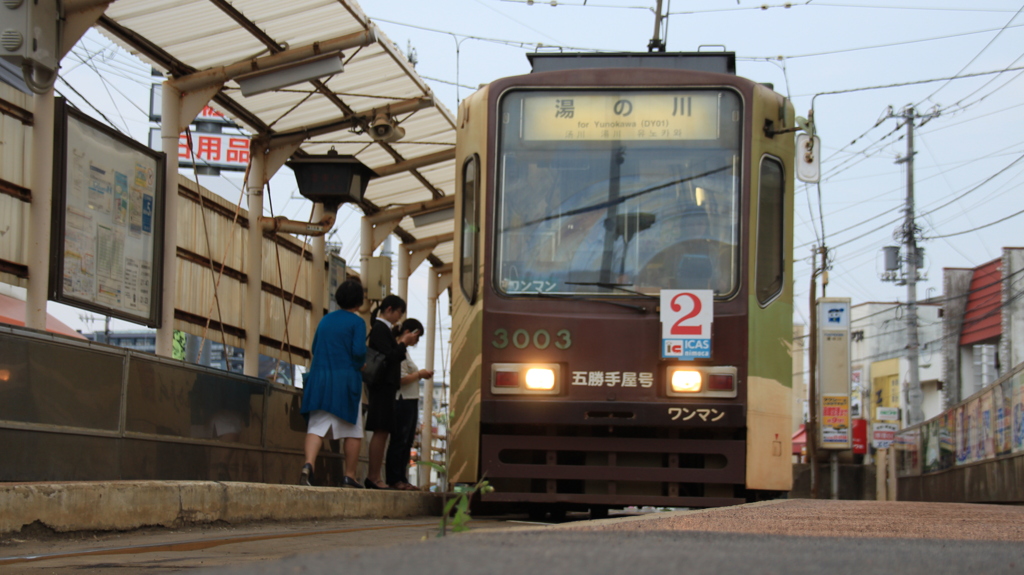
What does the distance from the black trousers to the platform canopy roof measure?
3.27 m

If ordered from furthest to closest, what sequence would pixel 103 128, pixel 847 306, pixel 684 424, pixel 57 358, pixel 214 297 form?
pixel 847 306 < pixel 214 297 < pixel 103 128 < pixel 684 424 < pixel 57 358

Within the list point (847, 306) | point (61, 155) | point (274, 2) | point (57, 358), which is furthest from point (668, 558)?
point (847, 306)

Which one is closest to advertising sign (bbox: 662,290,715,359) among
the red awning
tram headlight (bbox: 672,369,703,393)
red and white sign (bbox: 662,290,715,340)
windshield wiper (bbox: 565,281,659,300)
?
red and white sign (bbox: 662,290,715,340)

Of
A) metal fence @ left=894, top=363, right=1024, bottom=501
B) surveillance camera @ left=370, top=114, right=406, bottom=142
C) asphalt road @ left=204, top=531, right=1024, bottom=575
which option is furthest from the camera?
metal fence @ left=894, top=363, right=1024, bottom=501

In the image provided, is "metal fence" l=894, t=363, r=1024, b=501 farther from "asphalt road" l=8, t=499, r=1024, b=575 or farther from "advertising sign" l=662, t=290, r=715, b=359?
"asphalt road" l=8, t=499, r=1024, b=575

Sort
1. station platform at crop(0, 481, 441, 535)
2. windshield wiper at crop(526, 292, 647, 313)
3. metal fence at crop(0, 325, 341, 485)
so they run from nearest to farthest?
station platform at crop(0, 481, 441, 535)
metal fence at crop(0, 325, 341, 485)
windshield wiper at crop(526, 292, 647, 313)

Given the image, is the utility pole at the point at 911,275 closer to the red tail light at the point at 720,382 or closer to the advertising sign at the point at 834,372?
the advertising sign at the point at 834,372

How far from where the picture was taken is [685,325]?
27.7ft

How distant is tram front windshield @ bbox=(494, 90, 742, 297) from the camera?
8.61 metres

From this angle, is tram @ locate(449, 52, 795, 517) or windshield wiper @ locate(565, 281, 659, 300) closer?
tram @ locate(449, 52, 795, 517)

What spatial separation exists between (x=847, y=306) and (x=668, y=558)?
28497mm

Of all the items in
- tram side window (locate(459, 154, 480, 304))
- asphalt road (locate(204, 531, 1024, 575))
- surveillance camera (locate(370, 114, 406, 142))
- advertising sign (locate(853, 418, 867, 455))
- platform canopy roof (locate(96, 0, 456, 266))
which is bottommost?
advertising sign (locate(853, 418, 867, 455))

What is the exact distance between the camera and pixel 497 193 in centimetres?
884

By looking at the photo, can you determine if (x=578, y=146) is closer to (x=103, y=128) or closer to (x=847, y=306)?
(x=103, y=128)
